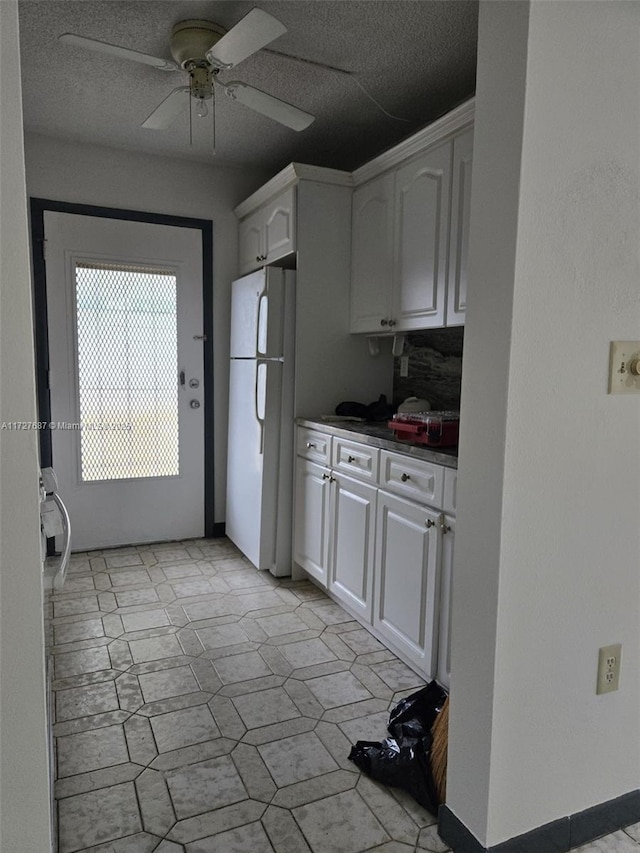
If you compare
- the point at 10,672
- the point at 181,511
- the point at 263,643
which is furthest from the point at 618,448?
the point at 181,511

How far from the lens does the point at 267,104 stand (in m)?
2.31

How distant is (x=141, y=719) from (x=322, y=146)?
3046mm

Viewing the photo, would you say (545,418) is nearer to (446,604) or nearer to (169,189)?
(446,604)

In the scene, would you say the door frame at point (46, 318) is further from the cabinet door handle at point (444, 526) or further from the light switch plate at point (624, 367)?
the light switch plate at point (624, 367)

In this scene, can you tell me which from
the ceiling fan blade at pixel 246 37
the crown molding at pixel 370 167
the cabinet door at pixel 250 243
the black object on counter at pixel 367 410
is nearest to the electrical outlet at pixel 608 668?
the black object on counter at pixel 367 410

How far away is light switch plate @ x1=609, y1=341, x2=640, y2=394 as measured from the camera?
4.49 feet

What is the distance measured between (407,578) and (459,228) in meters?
1.38

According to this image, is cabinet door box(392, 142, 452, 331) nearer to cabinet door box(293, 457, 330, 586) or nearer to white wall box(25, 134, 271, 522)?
cabinet door box(293, 457, 330, 586)

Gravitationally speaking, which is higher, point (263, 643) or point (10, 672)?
point (10, 672)

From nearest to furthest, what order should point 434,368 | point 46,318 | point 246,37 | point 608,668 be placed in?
point 608,668 < point 246,37 < point 434,368 < point 46,318

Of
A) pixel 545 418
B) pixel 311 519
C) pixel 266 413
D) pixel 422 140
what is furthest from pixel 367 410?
pixel 545 418

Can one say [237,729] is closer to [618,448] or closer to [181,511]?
[618,448]

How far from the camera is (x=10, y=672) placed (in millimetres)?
971

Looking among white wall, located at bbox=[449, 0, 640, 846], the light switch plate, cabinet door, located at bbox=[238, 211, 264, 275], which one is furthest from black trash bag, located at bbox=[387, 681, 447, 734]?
cabinet door, located at bbox=[238, 211, 264, 275]
